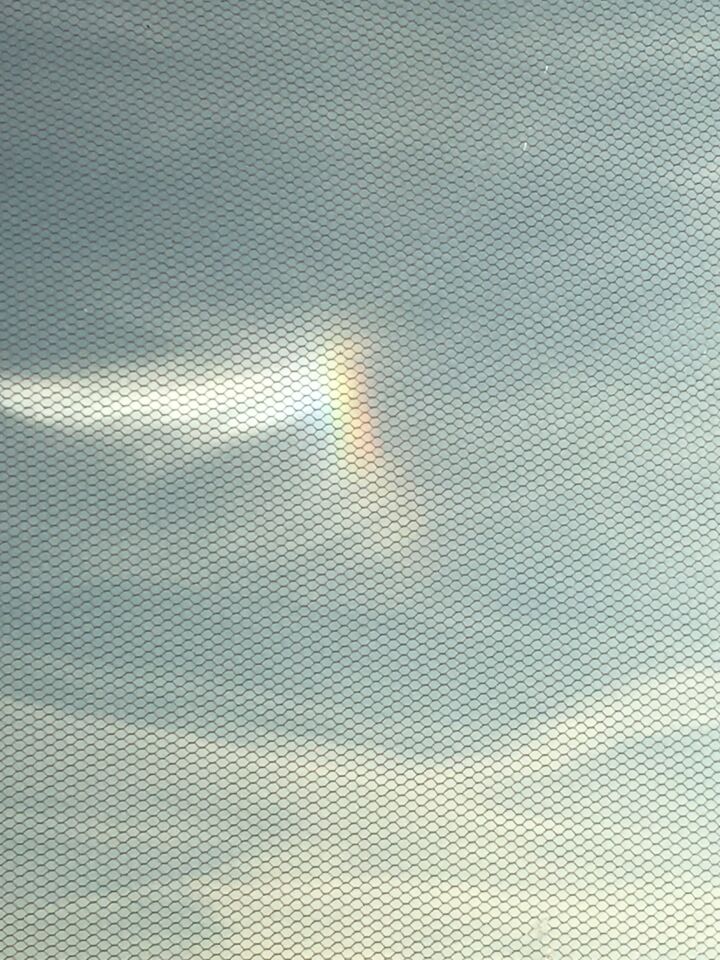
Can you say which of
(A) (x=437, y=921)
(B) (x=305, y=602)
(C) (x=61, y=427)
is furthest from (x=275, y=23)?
(A) (x=437, y=921)

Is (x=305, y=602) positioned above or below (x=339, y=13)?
below

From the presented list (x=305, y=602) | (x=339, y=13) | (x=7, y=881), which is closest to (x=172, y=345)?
Answer: (x=305, y=602)

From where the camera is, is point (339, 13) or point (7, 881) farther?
point (339, 13)

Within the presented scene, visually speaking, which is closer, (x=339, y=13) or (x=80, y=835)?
(x=80, y=835)

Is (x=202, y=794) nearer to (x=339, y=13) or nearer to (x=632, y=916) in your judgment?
(x=632, y=916)

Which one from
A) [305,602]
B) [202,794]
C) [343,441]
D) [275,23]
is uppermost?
[275,23]

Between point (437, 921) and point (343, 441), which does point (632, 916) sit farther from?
point (343, 441)
